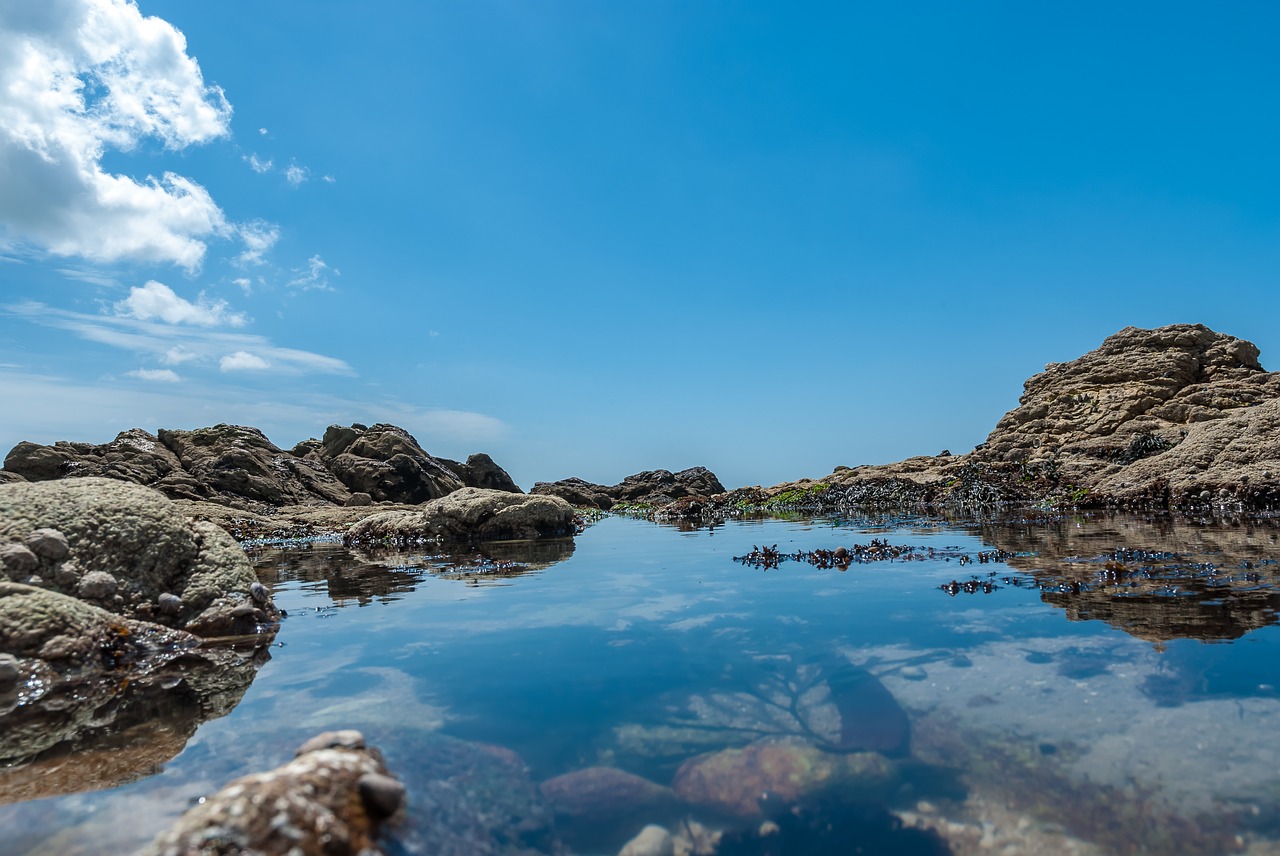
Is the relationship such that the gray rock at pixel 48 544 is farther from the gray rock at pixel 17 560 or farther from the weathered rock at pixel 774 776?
the weathered rock at pixel 774 776

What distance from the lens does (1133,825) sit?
2867mm

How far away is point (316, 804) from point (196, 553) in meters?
6.01

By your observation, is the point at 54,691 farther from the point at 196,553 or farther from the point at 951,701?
the point at 951,701

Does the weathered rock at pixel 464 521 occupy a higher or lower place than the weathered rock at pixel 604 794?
higher

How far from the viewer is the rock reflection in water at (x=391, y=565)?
1012 cm

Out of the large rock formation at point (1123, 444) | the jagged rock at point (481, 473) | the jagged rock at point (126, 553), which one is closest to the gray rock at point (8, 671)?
the jagged rock at point (126, 553)

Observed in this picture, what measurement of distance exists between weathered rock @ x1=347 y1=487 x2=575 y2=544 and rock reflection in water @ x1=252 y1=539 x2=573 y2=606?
1.31 m

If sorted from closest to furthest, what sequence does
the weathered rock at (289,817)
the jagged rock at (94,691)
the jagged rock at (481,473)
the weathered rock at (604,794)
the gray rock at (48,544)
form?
1. the weathered rock at (289,817)
2. the weathered rock at (604,794)
3. the jagged rock at (94,691)
4. the gray rock at (48,544)
5. the jagged rock at (481,473)

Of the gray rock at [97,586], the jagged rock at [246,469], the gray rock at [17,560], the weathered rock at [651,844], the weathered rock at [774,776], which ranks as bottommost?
the weathered rock at [651,844]

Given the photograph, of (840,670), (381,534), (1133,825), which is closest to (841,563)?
(840,670)

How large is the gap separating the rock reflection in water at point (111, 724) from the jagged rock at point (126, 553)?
3.81 feet

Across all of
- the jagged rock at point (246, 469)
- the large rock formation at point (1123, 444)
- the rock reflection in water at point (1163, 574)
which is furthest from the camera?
the jagged rock at point (246, 469)

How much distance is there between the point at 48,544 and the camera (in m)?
6.24

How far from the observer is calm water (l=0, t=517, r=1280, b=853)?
3049 mm
